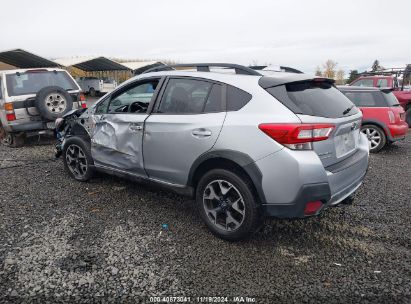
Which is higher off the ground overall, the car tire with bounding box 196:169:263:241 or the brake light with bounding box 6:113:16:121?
the brake light with bounding box 6:113:16:121

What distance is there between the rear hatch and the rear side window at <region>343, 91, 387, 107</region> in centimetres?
422

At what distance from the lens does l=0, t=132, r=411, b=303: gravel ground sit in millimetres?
2537

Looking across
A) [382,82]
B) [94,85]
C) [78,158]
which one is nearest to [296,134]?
[78,158]

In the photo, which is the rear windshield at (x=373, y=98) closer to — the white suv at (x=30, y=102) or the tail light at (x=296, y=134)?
the tail light at (x=296, y=134)

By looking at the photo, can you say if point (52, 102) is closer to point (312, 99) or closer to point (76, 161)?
point (76, 161)

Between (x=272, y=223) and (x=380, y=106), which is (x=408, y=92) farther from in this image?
(x=272, y=223)

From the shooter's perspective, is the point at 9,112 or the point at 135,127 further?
the point at 9,112

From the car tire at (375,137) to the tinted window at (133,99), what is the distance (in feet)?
17.1

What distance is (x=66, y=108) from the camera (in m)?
6.90

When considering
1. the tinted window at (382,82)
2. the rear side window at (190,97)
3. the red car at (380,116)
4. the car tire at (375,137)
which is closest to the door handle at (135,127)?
the rear side window at (190,97)

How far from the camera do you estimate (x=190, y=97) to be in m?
3.37

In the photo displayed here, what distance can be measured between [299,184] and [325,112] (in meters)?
0.74

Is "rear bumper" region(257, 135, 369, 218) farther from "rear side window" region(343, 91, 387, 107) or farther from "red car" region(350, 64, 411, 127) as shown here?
"red car" region(350, 64, 411, 127)

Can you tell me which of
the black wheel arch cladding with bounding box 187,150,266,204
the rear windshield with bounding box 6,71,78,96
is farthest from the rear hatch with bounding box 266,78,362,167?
the rear windshield with bounding box 6,71,78,96
